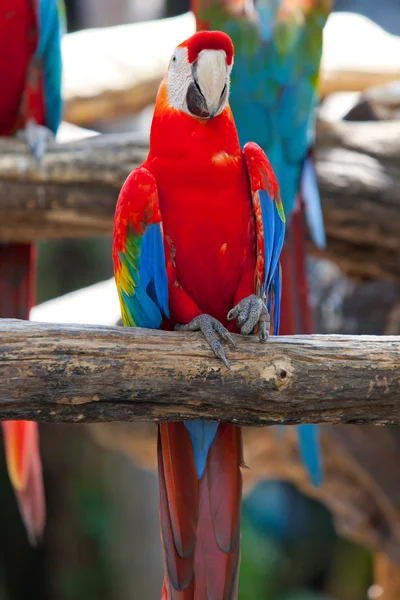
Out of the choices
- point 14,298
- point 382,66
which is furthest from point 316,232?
point 382,66

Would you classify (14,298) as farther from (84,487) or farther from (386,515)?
(84,487)

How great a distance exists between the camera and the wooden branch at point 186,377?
0.89 metres

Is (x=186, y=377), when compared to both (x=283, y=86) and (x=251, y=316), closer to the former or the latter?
(x=251, y=316)

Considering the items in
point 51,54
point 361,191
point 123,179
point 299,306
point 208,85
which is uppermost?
point 208,85

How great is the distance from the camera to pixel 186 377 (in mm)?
930

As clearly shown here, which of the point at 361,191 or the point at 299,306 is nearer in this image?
the point at 299,306

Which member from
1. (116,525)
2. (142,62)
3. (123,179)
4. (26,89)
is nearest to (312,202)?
(123,179)

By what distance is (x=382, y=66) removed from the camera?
2.45 meters

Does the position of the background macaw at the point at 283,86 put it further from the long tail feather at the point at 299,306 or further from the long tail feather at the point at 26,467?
the long tail feather at the point at 26,467

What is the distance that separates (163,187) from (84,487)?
2.87 meters

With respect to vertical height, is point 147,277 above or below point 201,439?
above

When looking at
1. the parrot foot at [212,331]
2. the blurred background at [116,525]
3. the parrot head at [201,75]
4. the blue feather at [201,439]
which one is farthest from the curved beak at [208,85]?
the blurred background at [116,525]

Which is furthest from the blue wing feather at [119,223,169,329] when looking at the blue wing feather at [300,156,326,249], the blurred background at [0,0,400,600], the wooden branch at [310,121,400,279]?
the blurred background at [0,0,400,600]

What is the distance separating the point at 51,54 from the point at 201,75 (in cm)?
99
